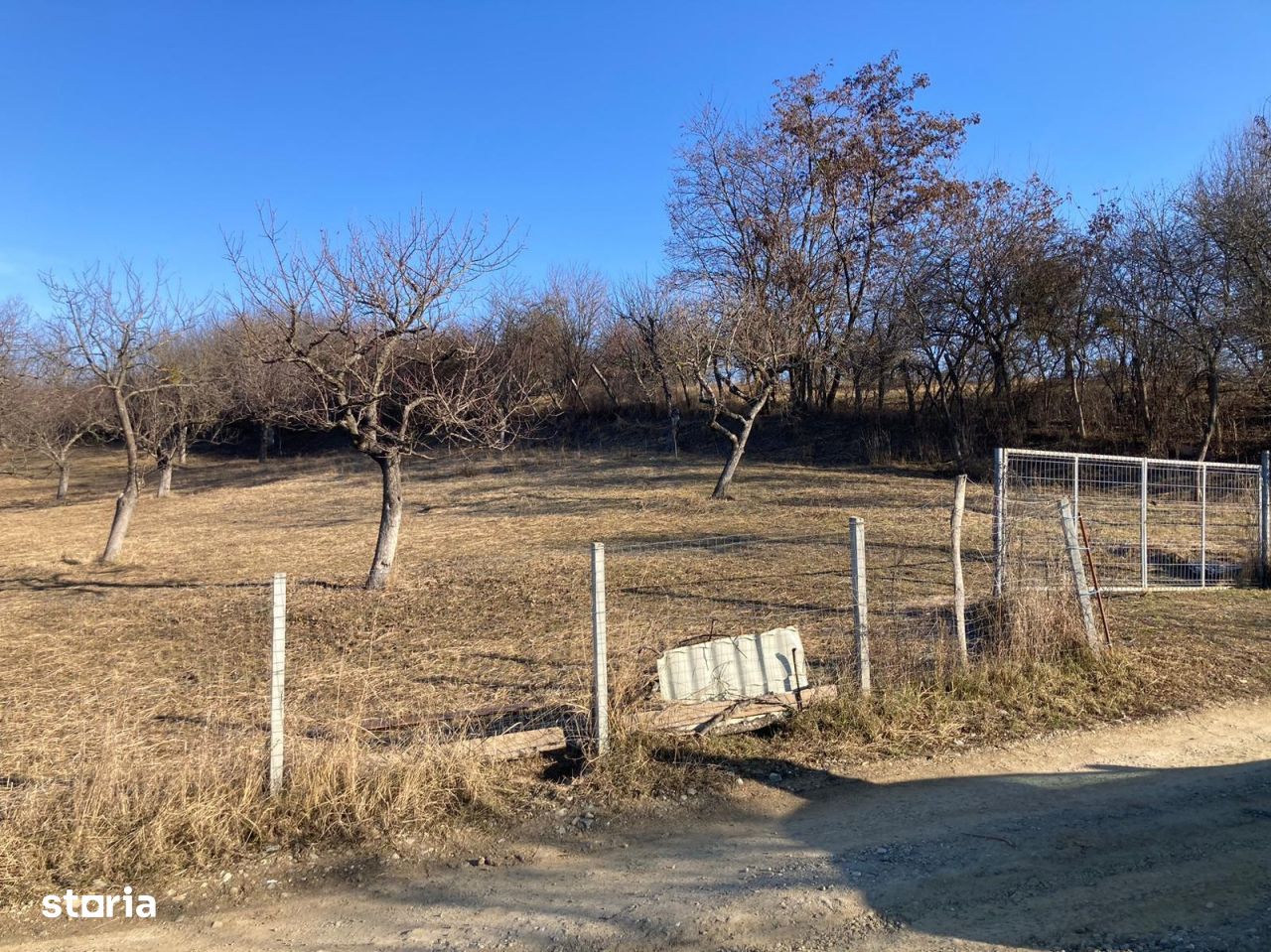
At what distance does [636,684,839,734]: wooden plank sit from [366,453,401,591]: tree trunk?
6853mm

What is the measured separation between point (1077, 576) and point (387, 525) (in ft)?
27.5

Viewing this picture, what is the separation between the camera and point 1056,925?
329cm

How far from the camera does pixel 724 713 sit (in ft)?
17.7

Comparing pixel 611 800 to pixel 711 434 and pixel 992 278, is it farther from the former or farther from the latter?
pixel 711 434

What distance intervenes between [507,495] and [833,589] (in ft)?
46.8

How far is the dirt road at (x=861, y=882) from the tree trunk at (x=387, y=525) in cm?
758

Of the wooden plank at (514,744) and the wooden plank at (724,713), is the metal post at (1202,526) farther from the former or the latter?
the wooden plank at (514,744)

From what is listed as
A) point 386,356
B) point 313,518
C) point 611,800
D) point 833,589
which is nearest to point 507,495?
point 313,518

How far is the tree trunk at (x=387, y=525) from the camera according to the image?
11.2m

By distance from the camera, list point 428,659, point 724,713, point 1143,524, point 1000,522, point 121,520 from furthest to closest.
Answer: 1. point 121,520
2. point 1143,524
3. point 428,659
4. point 1000,522
5. point 724,713

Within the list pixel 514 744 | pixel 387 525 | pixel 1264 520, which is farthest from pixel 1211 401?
pixel 514 744

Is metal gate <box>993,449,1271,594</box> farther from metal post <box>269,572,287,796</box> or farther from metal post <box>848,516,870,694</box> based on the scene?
metal post <box>269,572,287,796</box>
